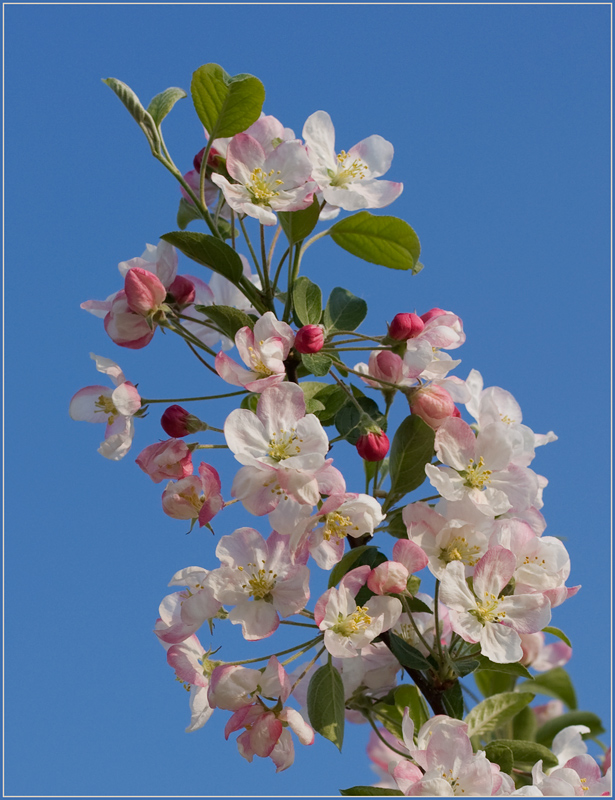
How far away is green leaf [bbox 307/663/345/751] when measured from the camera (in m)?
1.49

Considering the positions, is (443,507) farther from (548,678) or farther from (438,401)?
(548,678)

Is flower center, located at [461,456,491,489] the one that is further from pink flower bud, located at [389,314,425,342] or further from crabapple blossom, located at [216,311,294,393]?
crabapple blossom, located at [216,311,294,393]

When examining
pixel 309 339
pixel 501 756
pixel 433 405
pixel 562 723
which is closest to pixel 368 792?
pixel 501 756

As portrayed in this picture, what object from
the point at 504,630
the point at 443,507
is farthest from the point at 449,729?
the point at 443,507

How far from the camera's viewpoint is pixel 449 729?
4.73 ft

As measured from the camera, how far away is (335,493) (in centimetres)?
139

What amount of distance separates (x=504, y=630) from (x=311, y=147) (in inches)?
39.0

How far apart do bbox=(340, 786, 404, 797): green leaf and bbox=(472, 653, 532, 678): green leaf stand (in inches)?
10.6

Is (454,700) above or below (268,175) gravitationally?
below

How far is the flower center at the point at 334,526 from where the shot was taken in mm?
1431

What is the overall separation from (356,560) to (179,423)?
0.42m

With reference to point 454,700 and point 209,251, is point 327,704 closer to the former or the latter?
point 454,700

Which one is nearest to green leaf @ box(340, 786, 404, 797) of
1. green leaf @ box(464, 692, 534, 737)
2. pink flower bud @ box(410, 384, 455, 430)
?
green leaf @ box(464, 692, 534, 737)

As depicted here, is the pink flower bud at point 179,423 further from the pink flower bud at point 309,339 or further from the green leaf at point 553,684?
the green leaf at point 553,684
